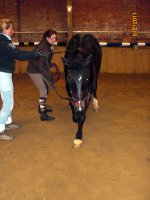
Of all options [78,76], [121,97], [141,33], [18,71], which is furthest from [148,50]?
[78,76]

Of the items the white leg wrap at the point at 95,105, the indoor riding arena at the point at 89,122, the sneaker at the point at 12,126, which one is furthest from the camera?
the white leg wrap at the point at 95,105

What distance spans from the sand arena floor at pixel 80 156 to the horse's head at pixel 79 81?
77cm

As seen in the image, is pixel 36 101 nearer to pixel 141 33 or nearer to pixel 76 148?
pixel 76 148

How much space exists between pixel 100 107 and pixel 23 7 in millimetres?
6935

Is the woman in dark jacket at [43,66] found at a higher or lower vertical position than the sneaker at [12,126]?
higher

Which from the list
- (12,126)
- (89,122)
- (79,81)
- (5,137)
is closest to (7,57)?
(79,81)

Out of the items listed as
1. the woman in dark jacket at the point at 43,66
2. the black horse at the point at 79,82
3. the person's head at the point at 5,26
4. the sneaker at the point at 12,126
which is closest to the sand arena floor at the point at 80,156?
the sneaker at the point at 12,126

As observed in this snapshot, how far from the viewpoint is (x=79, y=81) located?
17.1 ft

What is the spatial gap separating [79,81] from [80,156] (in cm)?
112

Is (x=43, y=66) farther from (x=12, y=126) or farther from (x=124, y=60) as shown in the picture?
(x=124, y=60)

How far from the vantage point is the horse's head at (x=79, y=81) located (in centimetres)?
520

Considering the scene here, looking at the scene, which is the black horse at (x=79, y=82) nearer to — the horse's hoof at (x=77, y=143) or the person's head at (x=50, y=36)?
the horse's hoof at (x=77, y=143)

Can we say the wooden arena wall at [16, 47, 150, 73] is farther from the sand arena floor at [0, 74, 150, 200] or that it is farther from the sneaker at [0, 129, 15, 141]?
the sneaker at [0, 129, 15, 141]

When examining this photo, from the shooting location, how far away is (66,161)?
4992 mm
